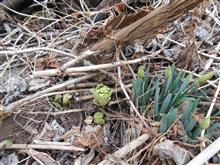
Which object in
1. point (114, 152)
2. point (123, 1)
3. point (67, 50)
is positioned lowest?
point (114, 152)

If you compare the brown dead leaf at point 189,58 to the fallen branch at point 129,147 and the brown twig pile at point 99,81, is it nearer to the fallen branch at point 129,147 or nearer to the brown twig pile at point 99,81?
the brown twig pile at point 99,81

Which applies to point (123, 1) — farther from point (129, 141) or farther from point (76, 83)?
point (129, 141)

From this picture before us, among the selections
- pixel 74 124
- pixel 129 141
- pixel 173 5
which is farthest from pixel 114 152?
pixel 173 5

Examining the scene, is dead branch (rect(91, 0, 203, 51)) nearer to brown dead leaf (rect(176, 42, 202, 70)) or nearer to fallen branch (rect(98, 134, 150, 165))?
brown dead leaf (rect(176, 42, 202, 70))

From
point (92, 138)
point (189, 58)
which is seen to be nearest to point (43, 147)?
point (92, 138)

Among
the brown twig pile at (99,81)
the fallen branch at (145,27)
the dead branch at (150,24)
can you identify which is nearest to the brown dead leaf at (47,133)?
the brown twig pile at (99,81)

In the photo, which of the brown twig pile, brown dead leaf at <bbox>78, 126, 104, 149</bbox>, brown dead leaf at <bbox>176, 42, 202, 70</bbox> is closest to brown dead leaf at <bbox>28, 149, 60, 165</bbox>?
the brown twig pile
